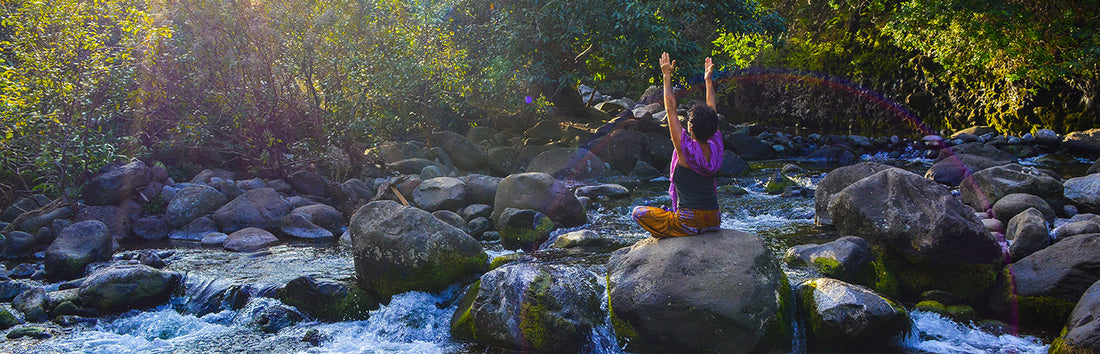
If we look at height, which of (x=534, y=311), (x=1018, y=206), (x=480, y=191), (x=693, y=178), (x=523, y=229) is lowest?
(x=1018, y=206)

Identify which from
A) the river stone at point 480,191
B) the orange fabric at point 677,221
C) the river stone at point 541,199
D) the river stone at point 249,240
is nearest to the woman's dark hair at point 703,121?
the orange fabric at point 677,221

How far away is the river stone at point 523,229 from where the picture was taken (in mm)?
10438

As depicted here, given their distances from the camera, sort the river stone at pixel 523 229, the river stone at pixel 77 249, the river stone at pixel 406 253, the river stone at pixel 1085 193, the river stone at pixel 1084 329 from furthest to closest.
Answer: the river stone at pixel 1085 193, the river stone at pixel 523 229, the river stone at pixel 77 249, the river stone at pixel 406 253, the river stone at pixel 1084 329

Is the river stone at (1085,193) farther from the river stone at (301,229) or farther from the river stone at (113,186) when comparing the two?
the river stone at (113,186)

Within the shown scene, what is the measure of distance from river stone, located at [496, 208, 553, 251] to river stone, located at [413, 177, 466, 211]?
2480 millimetres

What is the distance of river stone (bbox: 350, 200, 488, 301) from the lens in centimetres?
787

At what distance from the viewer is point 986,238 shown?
24.1ft

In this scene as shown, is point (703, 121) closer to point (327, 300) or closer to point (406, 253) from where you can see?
point (406, 253)

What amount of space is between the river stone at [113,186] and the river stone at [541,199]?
664 centimetres

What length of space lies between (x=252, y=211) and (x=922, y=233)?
1038 centimetres

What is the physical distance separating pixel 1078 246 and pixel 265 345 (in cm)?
822

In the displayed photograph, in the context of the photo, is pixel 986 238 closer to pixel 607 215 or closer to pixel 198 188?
pixel 607 215

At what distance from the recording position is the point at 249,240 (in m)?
11.1

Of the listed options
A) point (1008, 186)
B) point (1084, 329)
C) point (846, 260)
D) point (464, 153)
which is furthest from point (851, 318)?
point (464, 153)
